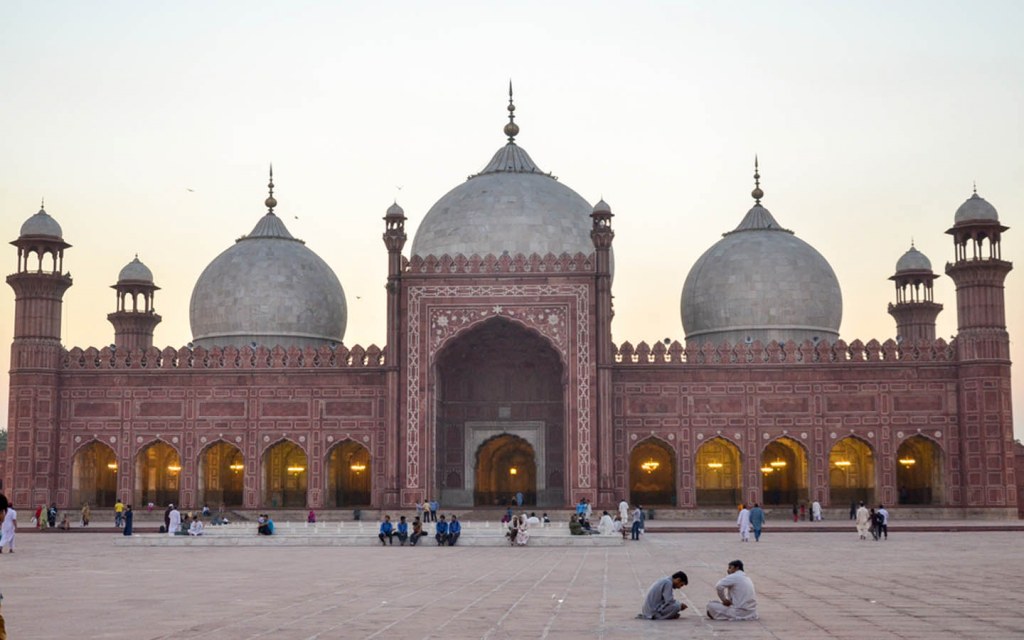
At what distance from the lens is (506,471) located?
1464 inches

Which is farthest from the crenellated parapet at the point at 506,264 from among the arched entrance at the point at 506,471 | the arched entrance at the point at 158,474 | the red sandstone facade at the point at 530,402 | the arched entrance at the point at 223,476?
the arched entrance at the point at 158,474

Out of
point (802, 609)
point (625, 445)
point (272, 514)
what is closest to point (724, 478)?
point (625, 445)

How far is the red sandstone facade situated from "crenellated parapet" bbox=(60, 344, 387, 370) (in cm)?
6

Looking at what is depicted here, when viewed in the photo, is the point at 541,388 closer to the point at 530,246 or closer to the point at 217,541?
the point at 530,246

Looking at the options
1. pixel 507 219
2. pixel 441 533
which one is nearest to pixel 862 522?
pixel 441 533

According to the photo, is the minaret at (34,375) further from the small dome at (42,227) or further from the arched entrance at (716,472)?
the arched entrance at (716,472)

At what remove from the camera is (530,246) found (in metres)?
37.7

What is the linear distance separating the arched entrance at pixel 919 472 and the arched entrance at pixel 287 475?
57.2 feet

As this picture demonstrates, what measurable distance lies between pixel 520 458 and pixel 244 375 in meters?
8.58

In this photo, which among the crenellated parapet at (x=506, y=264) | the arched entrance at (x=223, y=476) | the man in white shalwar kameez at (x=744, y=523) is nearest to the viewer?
the man in white shalwar kameez at (x=744, y=523)

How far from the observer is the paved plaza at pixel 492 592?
928cm

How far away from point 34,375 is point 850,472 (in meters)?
24.1

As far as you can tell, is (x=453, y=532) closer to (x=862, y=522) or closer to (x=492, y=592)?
(x=862, y=522)

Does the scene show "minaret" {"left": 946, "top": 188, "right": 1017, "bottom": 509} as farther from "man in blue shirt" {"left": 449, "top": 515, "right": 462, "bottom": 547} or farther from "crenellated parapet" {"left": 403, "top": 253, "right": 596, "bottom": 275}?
"man in blue shirt" {"left": 449, "top": 515, "right": 462, "bottom": 547}
